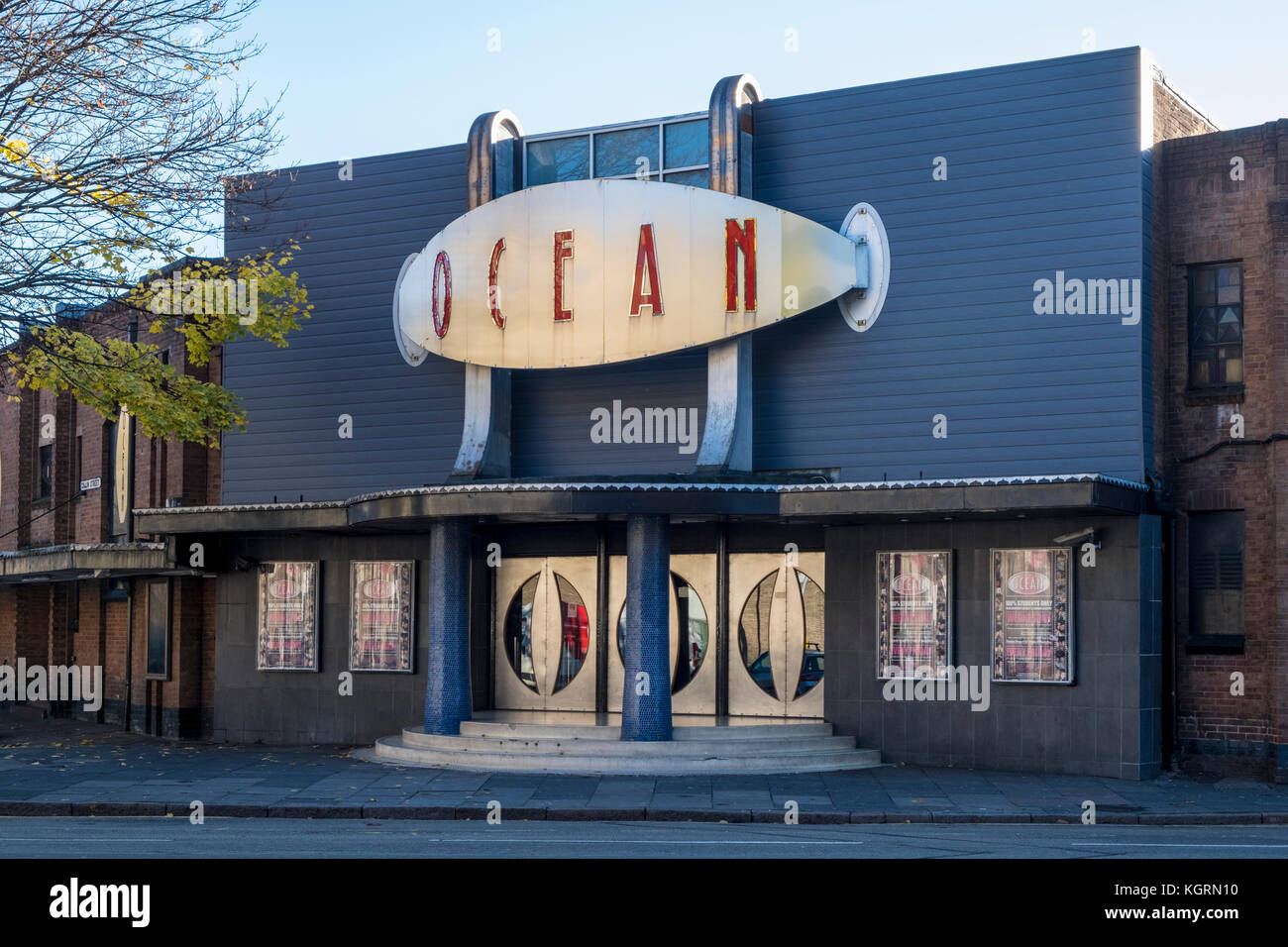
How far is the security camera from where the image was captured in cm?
1977

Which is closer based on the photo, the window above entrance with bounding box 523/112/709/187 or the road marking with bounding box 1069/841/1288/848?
the road marking with bounding box 1069/841/1288/848

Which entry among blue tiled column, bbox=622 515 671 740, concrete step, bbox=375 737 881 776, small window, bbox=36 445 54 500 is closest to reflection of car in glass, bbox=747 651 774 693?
concrete step, bbox=375 737 881 776

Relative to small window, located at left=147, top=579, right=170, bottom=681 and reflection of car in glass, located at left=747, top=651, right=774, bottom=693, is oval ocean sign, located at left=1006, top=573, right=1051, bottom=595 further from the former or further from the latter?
small window, located at left=147, top=579, right=170, bottom=681

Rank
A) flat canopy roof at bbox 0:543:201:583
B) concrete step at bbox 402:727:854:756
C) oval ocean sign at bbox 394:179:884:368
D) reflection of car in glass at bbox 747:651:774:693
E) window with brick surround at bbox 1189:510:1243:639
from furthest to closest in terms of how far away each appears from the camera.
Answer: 1. flat canopy roof at bbox 0:543:201:583
2. reflection of car in glass at bbox 747:651:774:693
3. oval ocean sign at bbox 394:179:884:368
4. window with brick surround at bbox 1189:510:1243:639
5. concrete step at bbox 402:727:854:756

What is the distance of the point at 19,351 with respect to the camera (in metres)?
18.4

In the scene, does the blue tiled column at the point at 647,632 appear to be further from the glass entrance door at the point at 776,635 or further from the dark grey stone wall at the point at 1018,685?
the dark grey stone wall at the point at 1018,685

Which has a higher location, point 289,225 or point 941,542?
point 289,225

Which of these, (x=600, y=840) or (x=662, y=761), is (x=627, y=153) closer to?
(x=662, y=761)

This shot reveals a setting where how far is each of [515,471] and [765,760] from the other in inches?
264

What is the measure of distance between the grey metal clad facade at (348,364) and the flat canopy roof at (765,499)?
2802 mm

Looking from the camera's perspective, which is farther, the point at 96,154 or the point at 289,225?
the point at 289,225

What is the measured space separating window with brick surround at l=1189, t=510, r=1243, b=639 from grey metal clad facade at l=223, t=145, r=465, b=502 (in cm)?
1122
